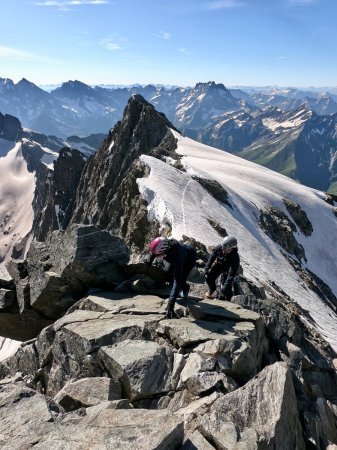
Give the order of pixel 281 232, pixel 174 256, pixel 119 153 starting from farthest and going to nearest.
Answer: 1. pixel 119 153
2. pixel 281 232
3. pixel 174 256

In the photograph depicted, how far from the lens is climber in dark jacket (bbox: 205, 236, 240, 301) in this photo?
738 inches

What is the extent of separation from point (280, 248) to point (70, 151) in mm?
117725

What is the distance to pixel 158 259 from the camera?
20234mm

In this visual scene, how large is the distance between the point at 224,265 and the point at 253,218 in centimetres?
3981

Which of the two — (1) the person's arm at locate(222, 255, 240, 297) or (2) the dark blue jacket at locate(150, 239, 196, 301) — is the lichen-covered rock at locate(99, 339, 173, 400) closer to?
(2) the dark blue jacket at locate(150, 239, 196, 301)

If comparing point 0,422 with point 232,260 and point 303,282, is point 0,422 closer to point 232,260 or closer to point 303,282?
point 232,260

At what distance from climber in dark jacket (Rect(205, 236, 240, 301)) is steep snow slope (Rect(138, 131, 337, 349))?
1427 centimetres

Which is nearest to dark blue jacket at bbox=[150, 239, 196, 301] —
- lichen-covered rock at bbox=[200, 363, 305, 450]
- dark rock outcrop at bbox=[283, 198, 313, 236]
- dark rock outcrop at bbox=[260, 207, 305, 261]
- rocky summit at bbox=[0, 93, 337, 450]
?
rocky summit at bbox=[0, 93, 337, 450]

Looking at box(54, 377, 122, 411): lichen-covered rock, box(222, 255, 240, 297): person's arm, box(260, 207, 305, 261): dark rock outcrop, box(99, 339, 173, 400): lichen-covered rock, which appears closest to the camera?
box(54, 377, 122, 411): lichen-covered rock

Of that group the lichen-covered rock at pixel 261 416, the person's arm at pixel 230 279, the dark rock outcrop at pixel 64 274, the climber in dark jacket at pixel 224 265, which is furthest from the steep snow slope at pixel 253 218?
the lichen-covered rock at pixel 261 416

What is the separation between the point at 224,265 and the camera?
19891 millimetres

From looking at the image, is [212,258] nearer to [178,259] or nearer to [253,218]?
[178,259]

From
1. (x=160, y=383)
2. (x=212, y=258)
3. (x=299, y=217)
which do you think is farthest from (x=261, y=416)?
(x=299, y=217)

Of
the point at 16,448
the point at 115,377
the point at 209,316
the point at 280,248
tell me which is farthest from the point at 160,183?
the point at 16,448
